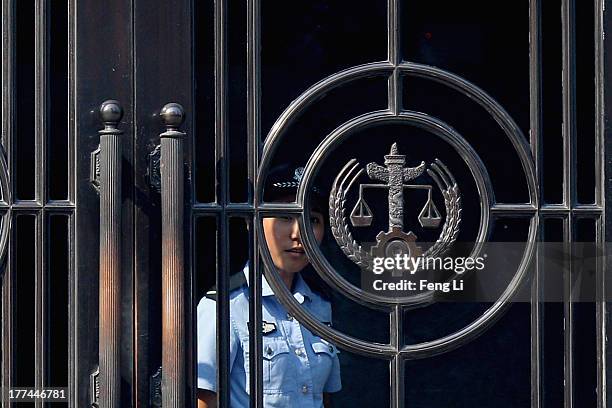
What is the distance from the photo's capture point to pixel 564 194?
3418 millimetres

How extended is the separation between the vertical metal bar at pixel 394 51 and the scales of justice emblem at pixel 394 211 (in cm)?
12

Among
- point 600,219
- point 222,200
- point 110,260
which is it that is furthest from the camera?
point 600,219

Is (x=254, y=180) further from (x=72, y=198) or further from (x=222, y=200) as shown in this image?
(x=72, y=198)

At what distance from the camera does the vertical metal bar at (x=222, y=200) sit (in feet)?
10.9

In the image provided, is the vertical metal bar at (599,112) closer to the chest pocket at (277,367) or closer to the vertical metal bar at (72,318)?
the chest pocket at (277,367)

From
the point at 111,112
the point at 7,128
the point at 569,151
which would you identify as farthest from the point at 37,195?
the point at 569,151

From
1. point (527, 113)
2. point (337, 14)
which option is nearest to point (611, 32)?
point (527, 113)

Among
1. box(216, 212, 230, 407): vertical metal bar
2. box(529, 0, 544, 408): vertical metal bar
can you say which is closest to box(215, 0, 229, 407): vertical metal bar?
box(216, 212, 230, 407): vertical metal bar

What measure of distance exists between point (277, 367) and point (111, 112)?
0.80m

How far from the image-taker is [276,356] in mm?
3344

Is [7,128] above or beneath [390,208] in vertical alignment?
above

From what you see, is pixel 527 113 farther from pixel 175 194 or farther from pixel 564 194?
pixel 175 194

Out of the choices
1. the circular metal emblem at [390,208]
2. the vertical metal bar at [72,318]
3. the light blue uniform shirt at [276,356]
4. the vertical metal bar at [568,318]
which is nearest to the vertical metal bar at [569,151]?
A: the vertical metal bar at [568,318]

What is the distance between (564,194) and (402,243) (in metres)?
0.47
